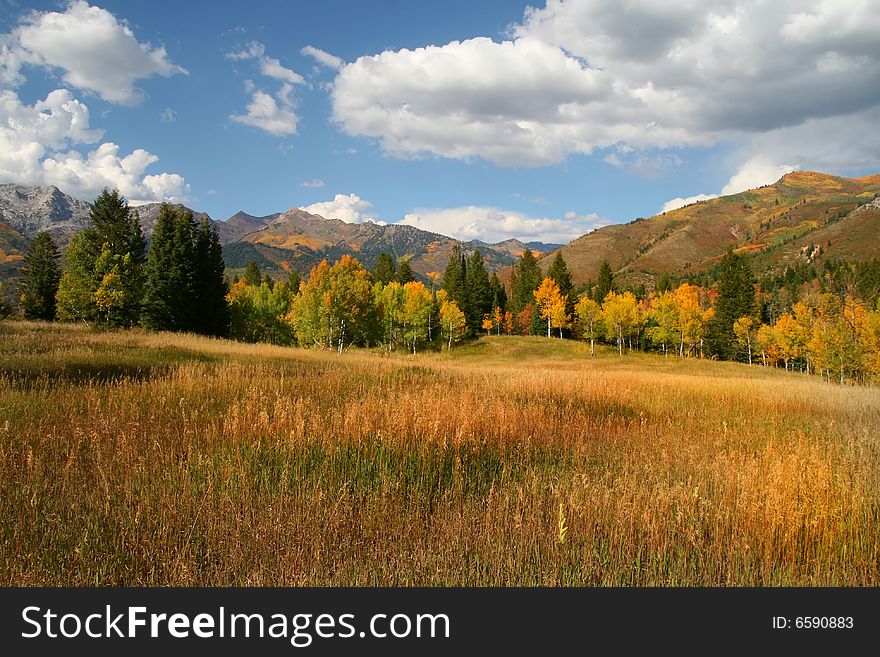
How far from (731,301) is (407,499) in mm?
72653

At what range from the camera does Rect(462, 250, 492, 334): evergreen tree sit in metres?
68.9

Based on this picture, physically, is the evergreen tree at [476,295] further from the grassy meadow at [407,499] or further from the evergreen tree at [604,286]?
the grassy meadow at [407,499]

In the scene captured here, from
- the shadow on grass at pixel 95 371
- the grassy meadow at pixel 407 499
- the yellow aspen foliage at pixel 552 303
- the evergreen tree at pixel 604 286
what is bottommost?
the grassy meadow at pixel 407 499

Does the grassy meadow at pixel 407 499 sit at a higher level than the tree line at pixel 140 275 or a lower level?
lower

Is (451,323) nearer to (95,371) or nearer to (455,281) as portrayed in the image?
(455,281)

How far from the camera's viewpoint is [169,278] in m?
35.7

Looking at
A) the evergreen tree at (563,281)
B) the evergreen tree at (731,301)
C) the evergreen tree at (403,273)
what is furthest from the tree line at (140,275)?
the evergreen tree at (731,301)

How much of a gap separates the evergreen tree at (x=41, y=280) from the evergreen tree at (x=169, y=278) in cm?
2231

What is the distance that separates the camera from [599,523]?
389 cm

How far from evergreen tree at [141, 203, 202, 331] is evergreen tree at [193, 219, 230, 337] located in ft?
4.96

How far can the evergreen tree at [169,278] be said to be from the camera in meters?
35.1

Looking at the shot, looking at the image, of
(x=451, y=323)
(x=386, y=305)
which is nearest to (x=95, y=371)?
(x=386, y=305)

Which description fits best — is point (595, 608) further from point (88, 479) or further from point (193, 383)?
point (193, 383)

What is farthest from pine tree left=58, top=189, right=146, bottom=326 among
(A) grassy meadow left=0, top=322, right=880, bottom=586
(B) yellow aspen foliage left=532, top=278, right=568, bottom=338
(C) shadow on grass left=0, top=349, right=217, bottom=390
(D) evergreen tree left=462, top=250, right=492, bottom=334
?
(B) yellow aspen foliage left=532, top=278, right=568, bottom=338
